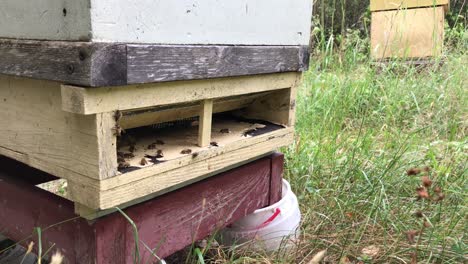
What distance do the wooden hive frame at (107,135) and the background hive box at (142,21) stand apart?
0.36 ft

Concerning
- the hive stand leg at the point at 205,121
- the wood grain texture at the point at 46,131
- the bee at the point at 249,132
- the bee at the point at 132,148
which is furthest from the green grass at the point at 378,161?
the wood grain texture at the point at 46,131

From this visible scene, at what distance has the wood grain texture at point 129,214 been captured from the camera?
3.37 feet

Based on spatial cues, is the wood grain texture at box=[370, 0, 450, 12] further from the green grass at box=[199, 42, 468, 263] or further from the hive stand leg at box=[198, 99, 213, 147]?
the hive stand leg at box=[198, 99, 213, 147]

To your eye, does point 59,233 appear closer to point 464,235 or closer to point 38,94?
point 38,94

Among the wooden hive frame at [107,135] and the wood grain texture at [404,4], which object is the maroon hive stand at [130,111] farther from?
the wood grain texture at [404,4]

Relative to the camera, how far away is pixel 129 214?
1.06 metres

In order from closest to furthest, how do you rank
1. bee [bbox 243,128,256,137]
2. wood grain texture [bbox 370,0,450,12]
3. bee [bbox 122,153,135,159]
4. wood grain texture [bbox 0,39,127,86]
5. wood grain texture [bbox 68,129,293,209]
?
wood grain texture [bbox 0,39,127,86] < wood grain texture [bbox 68,129,293,209] < bee [bbox 122,153,135,159] < bee [bbox 243,128,256,137] < wood grain texture [bbox 370,0,450,12]

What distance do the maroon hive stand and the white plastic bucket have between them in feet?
0.42

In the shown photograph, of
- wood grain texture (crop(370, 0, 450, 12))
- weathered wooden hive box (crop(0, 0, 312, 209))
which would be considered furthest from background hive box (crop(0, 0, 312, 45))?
wood grain texture (crop(370, 0, 450, 12))

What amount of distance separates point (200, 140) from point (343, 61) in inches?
80.0

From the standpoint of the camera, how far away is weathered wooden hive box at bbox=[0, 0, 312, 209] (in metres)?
0.85

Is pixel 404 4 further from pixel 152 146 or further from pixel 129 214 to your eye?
pixel 129 214

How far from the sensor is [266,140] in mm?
1420

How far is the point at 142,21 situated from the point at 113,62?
122 mm
